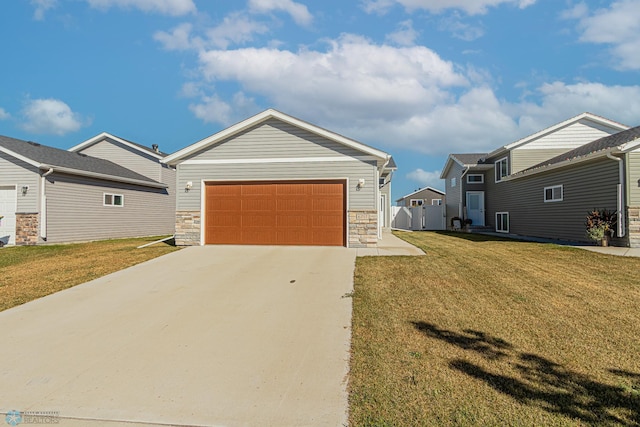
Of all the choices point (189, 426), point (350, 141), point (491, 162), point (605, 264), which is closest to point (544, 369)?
point (189, 426)

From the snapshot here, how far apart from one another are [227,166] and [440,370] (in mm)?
9862

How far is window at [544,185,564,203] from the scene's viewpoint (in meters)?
14.4

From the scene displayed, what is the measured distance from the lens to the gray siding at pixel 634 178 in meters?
10.9

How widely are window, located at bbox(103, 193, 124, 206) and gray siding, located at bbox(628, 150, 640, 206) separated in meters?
20.4

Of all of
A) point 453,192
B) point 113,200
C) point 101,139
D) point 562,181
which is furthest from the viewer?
point 453,192

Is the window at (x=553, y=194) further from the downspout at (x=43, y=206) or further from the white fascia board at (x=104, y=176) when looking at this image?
the downspout at (x=43, y=206)

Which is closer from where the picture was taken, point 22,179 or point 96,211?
point 22,179

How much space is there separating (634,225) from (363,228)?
852 centimetres

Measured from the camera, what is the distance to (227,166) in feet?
38.1

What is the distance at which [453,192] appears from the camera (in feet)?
82.7

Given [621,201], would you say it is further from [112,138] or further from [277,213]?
[112,138]

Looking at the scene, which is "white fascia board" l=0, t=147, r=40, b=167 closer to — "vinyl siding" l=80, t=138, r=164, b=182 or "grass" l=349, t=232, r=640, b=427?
"vinyl siding" l=80, t=138, r=164, b=182

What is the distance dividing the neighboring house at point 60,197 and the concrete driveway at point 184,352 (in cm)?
938

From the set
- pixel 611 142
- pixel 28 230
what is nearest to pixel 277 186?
pixel 28 230
